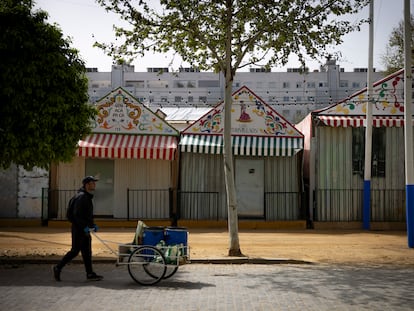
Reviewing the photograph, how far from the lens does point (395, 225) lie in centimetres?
1880

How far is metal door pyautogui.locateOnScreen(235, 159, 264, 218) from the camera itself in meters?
20.0

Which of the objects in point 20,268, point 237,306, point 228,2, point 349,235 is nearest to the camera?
point 237,306

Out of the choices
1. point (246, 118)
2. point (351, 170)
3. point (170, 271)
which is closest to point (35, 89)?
point (170, 271)

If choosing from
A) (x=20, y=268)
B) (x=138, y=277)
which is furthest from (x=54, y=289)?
(x=20, y=268)

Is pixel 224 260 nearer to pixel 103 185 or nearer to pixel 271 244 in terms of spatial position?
pixel 271 244

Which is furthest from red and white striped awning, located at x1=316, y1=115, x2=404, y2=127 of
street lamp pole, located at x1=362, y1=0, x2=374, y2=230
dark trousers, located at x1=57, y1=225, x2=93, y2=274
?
dark trousers, located at x1=57, y1=225, x2=93, y2=274

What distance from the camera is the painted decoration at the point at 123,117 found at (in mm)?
19562

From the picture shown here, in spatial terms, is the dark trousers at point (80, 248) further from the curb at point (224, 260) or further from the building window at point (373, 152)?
the building window at point (373, 152)

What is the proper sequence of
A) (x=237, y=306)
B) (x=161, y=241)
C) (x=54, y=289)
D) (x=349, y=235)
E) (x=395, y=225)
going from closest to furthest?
(x=237, y=306) < (x=54, y=289) < (x=161, y=241) < (x=349, y=235) < (x=395, y=225)

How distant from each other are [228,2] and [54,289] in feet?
24.5

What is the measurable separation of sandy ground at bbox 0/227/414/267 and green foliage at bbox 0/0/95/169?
2.56 meters

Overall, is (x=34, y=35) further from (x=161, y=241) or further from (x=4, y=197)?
(x=4, y=197)

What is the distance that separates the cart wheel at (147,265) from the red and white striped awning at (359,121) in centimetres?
1082

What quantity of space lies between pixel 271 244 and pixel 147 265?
6462mm
